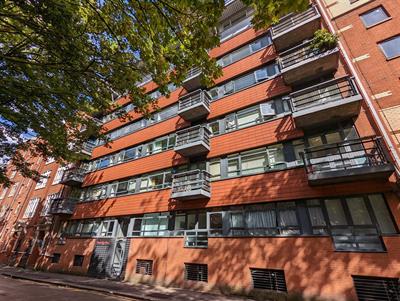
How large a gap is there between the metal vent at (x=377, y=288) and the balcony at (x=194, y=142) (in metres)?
10.2

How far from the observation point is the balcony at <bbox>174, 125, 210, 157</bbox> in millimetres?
14742

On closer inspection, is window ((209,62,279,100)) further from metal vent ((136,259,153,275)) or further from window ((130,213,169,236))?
metal vent ((136,259,153,275))

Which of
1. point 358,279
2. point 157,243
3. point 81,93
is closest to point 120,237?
point 157,243

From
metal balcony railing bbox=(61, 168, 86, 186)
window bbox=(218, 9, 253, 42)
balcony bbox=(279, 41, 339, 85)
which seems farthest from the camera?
metal balcony railing bbox=(61, 168, 86, 186)

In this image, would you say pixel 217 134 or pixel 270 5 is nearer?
pixel 270 5

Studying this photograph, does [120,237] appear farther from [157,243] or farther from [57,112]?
[57,112]

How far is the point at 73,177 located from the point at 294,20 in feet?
78.9

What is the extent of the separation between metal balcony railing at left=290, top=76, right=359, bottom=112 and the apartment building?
10cm

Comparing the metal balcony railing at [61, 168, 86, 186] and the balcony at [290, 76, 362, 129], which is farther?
the metal balcony railing at [61, 168, 86, 186]

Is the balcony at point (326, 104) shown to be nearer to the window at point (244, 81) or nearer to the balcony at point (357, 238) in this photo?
the window at point (244, 81)

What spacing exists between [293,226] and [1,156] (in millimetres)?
15366

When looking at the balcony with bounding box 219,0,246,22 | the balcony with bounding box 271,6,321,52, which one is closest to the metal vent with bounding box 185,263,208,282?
the balcony with bounding box 271,6,321,52

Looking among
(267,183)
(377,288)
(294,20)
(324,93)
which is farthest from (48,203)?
(294,20)

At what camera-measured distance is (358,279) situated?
325 inches
